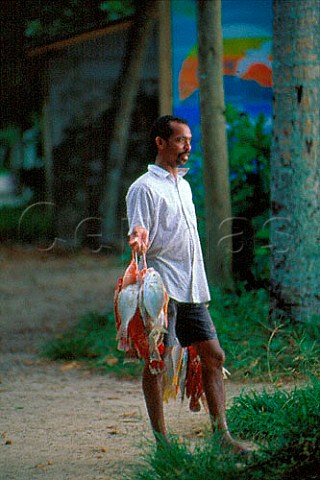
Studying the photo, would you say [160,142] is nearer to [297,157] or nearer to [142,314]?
[142,314]

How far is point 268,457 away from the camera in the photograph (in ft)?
12.8

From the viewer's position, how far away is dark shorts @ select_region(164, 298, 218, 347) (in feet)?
15.9

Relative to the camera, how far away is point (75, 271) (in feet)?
44.2

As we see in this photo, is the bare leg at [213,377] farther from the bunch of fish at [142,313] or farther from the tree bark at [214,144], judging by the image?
the tree bark at [214,144]

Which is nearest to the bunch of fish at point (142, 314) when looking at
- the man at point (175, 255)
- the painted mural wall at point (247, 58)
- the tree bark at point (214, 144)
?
the man at point (175, 255)

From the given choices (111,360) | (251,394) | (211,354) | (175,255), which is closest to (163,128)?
(175,255)

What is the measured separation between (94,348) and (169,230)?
338cm

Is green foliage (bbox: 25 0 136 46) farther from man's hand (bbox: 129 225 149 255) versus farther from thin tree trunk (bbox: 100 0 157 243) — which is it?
man's hand (bbox: 129 225 149 255)

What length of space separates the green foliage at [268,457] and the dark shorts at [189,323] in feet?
1.92

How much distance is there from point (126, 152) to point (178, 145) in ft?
32.3

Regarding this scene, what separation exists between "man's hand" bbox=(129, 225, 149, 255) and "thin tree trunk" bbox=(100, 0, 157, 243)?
862 cm

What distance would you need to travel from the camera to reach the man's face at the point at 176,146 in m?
4.93

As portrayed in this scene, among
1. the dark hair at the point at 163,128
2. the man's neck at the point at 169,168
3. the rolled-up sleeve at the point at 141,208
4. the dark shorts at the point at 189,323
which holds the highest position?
the dark hair at the point at 163,128

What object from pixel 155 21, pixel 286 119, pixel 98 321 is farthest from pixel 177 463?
pixel 155 21
